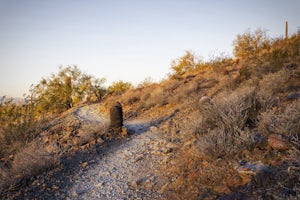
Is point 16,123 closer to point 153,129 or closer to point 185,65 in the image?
point 153,129

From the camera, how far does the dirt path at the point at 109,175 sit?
4.02 meters

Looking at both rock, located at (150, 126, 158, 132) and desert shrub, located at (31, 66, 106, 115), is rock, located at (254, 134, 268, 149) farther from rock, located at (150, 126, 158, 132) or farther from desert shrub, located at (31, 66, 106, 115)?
desert shrub, located at (31, 66, 106, 115)

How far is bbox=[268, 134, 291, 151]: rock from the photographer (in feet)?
12.0

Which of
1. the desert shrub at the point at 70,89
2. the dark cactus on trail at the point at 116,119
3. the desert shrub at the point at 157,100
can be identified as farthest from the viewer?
the desert shrub at the point at 70,89

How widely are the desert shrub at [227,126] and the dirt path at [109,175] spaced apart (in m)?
1.13

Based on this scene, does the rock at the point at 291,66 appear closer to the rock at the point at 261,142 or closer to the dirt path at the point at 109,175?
the rock at the point at 261,142

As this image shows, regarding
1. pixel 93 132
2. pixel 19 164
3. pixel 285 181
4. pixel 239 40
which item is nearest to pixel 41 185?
pixel 19 164

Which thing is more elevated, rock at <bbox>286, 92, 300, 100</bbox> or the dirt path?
rock at <bbox>286, 92, 300, 100</bbox>

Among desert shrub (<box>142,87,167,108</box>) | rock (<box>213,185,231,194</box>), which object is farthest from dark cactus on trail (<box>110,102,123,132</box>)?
rock (<box>213,185,231,194</box>)

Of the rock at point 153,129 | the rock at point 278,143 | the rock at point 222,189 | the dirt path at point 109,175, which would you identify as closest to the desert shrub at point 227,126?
the rock at point 278,143

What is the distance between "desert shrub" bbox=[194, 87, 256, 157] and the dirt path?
1.13m

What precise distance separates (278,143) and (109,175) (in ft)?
11.2

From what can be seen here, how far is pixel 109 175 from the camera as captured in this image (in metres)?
4.73

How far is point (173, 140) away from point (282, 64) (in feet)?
21.3
